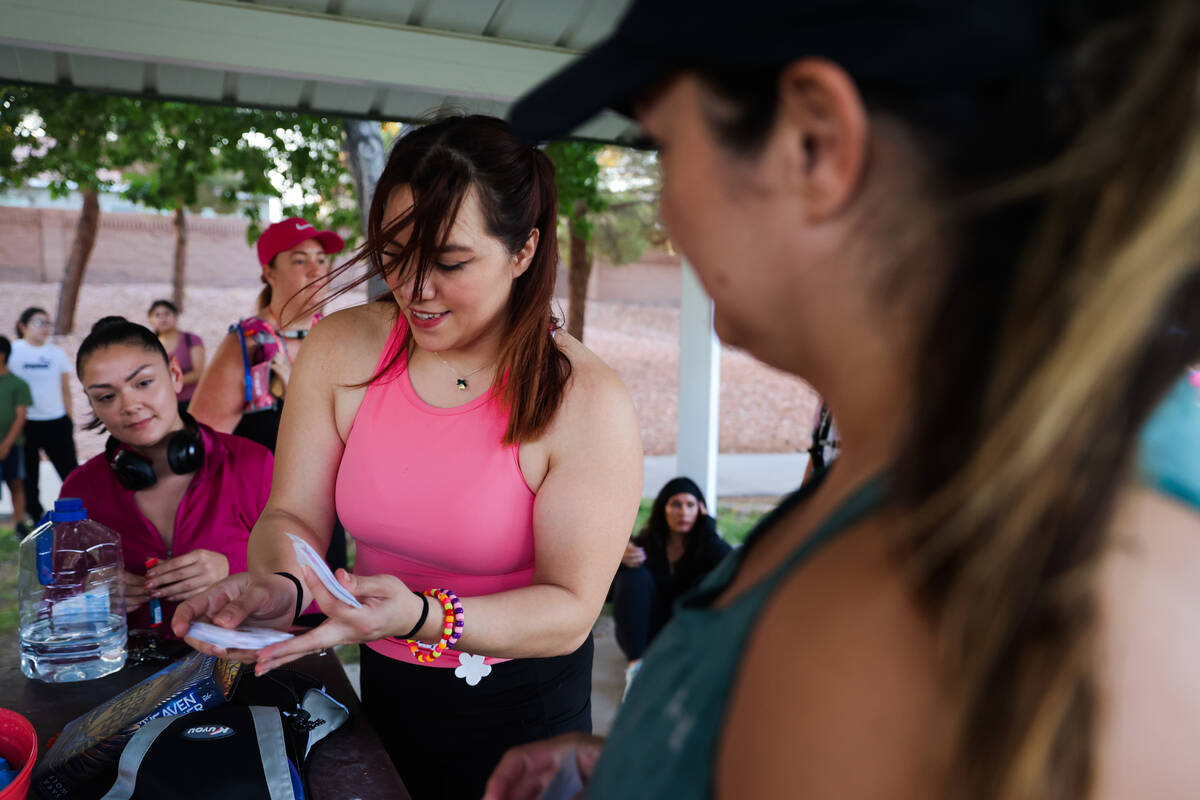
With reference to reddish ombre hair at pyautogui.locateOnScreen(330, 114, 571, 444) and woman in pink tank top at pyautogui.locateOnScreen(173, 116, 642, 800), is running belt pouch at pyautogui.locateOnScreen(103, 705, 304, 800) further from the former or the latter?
reddish ombre hair at pyautogui.locateOnScreen(330, 114, 571, 444)

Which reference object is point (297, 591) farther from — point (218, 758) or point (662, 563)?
point (662, 563)

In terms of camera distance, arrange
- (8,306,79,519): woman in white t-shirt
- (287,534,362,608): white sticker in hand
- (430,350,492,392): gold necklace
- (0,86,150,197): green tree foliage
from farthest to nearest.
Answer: (8,306,79,519): woman in white t-shirt, (0,86,150,197): green tree foliage, (430,350,492,392): gold necklace, (287,534,362,608): white sticker in hand

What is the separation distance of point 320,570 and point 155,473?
152cm

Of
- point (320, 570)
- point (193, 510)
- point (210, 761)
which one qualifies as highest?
point (320, 570)

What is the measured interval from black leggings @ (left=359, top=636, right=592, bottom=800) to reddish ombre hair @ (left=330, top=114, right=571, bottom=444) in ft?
1.58

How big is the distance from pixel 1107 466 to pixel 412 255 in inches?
53.8

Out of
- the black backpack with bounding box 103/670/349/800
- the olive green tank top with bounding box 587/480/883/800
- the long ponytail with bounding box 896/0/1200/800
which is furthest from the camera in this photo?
the black backpack with bounding box 103/670/349/800

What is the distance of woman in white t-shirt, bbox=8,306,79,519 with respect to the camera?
6.77 metres

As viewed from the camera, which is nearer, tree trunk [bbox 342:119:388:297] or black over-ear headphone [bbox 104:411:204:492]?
black over-ear headphone [bbox 104:411:204:492]

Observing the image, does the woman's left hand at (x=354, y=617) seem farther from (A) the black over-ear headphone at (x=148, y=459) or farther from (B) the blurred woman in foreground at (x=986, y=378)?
(A) the black over-ear headphone at (x=148, y=459)

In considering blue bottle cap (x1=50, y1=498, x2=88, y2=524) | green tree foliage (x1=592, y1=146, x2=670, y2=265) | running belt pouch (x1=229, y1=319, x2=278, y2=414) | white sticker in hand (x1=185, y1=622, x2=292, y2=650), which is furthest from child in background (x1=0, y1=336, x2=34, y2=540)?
green tree foliage (x1=592, y1=146, x2=670, y2=265)

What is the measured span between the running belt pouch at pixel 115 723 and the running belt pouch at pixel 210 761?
0.05 meters

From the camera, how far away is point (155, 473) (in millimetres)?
2459

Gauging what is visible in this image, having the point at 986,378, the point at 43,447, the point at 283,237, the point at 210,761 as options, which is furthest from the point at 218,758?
the point at 43,447
